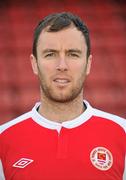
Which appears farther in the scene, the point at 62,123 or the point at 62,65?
the point at 62,123

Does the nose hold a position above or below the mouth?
above

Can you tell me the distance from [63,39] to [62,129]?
324 mm

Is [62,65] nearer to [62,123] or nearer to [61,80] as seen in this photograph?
[61,80]

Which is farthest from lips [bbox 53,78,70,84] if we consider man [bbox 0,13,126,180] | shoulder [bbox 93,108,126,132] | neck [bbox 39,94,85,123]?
shoulder [bbox 93,108,126,132]

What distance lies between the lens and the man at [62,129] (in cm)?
262

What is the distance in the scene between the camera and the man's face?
259 centimetres

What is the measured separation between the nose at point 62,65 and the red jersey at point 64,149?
0.75 feet

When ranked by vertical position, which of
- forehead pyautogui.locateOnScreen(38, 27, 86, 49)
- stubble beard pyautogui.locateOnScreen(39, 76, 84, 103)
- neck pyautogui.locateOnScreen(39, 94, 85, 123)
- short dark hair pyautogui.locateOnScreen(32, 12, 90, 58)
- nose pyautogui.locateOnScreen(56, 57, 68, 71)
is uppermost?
short dark hair pyautogui.locateOnScreen(32, 12, 90, 58)

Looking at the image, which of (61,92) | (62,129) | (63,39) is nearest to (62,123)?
(62,129)

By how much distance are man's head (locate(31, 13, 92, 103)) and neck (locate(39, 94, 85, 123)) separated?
0.08ft

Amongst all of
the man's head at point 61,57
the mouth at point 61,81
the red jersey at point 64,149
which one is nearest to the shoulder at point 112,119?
the red jersey at point 64,149

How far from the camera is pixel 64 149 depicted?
8.72ft

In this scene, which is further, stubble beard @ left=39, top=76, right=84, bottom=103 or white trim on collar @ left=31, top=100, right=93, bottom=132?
white trim on collar @ left=31, top=100, right=93, bottom=132

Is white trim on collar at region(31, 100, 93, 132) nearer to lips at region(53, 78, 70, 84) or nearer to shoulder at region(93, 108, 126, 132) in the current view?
shoulder at region(93, 108, 126, 132)
